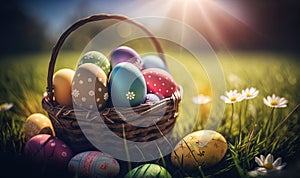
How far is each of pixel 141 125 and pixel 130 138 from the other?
0.08 m

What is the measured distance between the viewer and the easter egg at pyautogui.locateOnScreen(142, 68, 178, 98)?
1699mm

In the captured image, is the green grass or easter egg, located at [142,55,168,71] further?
easter egg, located at [142,55,168,71]

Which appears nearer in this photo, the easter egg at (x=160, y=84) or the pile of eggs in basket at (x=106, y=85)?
the pile of eggs in basket at (x=106, y=85)

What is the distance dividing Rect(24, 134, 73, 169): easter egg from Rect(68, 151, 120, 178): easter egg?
0.07m

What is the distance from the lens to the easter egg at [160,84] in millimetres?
1699

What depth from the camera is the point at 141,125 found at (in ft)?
4.90

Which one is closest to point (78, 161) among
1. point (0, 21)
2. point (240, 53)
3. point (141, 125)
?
point (141, 125)

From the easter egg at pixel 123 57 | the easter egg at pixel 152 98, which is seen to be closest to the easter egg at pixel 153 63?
the easter egg at pixel 123 57

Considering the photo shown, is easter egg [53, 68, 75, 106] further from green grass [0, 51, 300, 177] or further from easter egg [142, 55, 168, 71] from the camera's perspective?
easter egg [142, 55, 168, 71]

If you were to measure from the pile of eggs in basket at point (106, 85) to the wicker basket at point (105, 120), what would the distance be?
64mm

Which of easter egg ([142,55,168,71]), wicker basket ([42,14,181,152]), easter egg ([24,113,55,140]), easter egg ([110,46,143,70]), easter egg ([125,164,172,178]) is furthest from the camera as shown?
easter egg ([142,55,168,71])

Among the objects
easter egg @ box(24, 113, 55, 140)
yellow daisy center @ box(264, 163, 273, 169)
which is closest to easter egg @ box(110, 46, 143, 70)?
easter egg @ box(24, 113, 55, 140)

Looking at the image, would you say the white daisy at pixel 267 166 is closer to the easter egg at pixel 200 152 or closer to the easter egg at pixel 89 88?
the easter egg at pixel 200 152

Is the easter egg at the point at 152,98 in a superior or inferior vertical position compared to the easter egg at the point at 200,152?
superior
